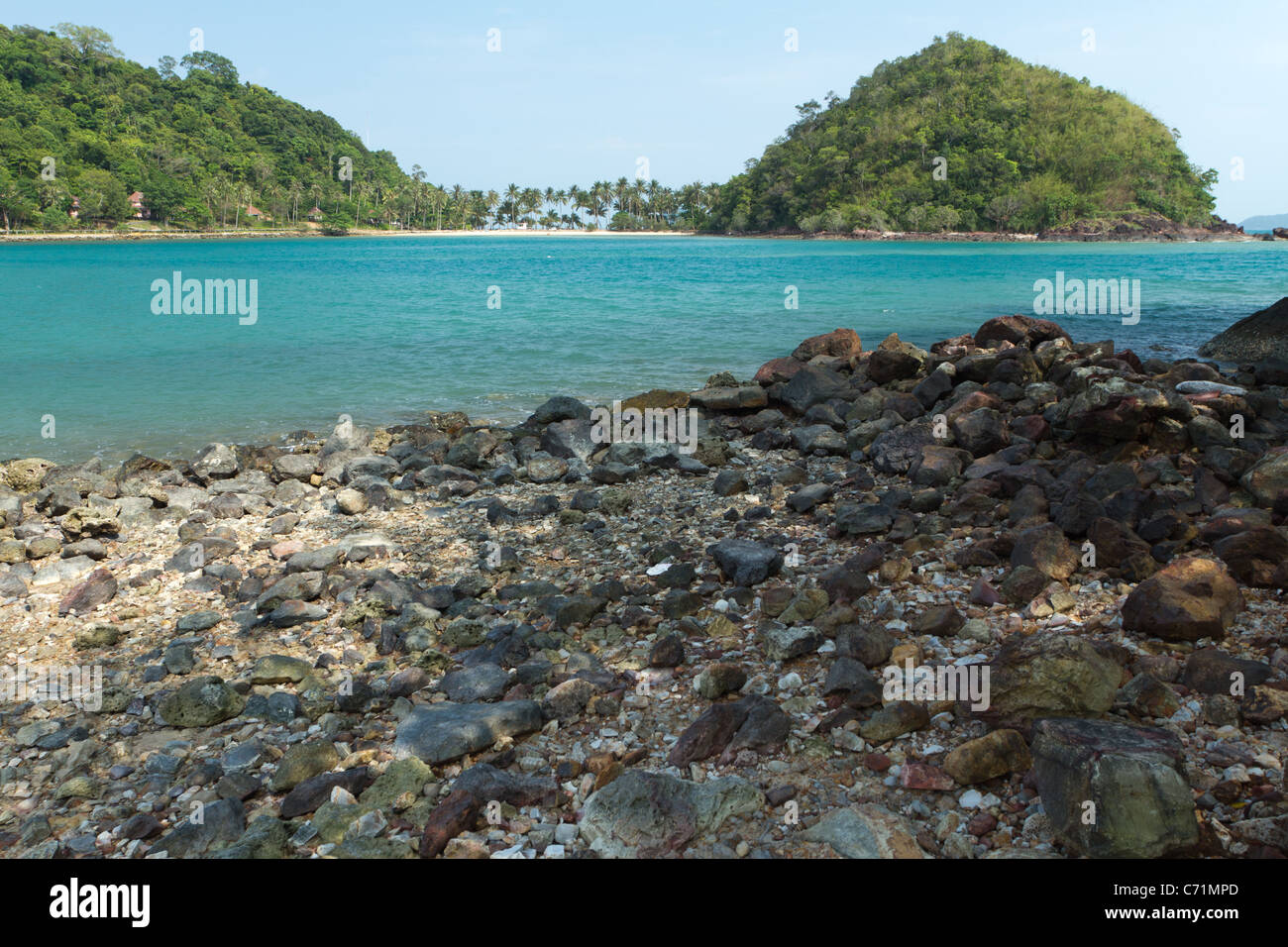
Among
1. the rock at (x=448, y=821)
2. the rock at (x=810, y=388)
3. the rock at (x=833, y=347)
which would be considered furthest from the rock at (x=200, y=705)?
the rock at (x=833, y=347)

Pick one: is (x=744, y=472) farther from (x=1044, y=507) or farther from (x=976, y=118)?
(x=976, y=118)

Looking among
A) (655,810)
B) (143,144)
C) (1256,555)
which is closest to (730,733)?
(655,810)

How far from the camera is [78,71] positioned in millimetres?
142625

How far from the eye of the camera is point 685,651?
5.11m

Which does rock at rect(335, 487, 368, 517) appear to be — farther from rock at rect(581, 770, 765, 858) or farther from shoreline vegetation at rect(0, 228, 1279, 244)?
shoreline vegetation at rect(0, 228, 1279, 244)

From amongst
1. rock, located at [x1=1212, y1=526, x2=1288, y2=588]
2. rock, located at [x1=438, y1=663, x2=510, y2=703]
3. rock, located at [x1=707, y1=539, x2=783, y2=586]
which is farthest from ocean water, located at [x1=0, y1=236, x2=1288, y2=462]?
rock, located at [x1=1212, y1=526, x2=1288, y2=588]

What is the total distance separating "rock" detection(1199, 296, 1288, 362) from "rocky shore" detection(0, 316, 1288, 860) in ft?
22.4

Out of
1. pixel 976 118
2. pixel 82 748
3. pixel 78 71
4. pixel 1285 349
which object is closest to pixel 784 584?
pixel 82 748

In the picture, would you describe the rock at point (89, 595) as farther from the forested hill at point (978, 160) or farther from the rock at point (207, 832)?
the forested hill at point (978, 160)

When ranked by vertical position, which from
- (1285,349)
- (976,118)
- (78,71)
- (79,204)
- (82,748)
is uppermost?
(78,71)

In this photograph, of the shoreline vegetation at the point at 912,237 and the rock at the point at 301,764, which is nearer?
the rock at the point at 301,764

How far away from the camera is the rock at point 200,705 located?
15.3 feet

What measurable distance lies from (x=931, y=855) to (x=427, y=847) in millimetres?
2051

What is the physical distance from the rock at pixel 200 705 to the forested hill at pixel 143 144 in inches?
4832
